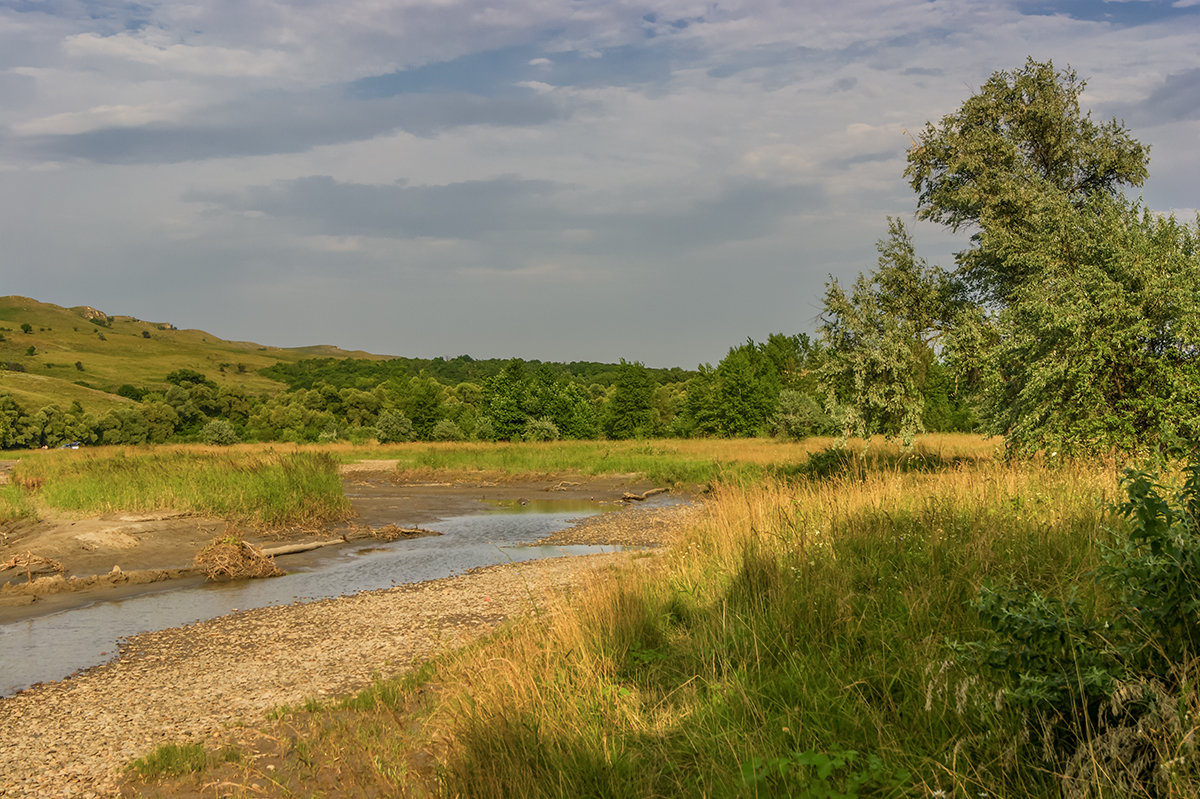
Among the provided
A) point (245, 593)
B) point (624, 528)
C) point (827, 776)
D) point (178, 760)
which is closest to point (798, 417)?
point (624, 528)

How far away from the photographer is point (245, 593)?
15.3 meters

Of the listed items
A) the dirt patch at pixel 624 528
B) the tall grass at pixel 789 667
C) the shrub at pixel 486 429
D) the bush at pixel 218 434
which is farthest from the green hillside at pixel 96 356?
the tall grass at pixel 789 667

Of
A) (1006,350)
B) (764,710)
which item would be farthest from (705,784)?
(1006,350)

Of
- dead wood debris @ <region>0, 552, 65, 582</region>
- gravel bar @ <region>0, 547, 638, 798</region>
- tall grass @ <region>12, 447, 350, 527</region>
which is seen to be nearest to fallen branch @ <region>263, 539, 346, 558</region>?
tall grass @ <region>12, 447, 350, 527</region>

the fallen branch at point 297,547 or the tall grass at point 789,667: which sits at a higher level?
the tall grass at point 789,667

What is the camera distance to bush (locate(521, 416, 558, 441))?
190 feet

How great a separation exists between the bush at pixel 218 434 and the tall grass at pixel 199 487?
4320 cm

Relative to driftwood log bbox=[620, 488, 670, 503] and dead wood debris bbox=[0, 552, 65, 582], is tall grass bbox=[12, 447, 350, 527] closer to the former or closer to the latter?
dead wood debris bbox=[0, 552, 65, 582]

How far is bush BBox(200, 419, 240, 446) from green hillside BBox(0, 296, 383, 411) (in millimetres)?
19204

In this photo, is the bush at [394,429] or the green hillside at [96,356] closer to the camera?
the bush at [394,429]

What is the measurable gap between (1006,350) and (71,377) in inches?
5030

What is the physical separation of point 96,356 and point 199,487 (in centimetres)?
13360

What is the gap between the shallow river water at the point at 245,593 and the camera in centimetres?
1099

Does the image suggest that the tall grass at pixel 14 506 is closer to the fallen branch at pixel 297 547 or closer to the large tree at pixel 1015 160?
the fallen branch at pixel 297 547
